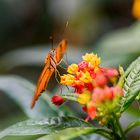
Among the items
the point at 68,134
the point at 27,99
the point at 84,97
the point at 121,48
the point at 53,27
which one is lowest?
the point at 68,134

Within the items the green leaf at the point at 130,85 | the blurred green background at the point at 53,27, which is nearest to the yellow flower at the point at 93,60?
the green leaf at the point at 130,85

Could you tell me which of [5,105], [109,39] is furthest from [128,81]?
[5,105]

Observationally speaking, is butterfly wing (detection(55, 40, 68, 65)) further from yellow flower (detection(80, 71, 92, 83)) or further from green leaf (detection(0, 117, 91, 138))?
green leaf (detection(0, 117, 91, 138))

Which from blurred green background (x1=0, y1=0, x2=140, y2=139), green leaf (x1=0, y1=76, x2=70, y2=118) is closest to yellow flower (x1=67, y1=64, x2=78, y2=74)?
green leaf (x1=0, y1=76, x2=70, y2=118)

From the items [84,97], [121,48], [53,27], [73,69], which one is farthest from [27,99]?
[53,27]

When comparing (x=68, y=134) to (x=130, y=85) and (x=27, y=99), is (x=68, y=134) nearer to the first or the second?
(x=130, y=85)

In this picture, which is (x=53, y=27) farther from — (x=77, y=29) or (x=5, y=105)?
(x=5, y=105)
